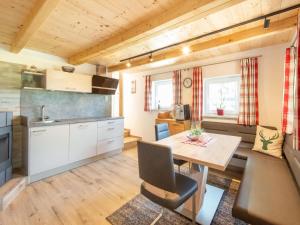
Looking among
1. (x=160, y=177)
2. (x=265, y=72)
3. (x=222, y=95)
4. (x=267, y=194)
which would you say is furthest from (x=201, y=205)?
(x=265, y=72)

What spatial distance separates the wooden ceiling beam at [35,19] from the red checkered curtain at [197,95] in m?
2.97

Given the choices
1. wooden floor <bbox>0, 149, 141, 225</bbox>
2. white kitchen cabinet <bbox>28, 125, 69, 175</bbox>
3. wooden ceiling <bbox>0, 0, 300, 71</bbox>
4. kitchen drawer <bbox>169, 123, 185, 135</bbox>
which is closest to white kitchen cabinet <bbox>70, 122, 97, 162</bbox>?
white kitchen cabinet <bbox>28, 125, 69, 175</bbox>

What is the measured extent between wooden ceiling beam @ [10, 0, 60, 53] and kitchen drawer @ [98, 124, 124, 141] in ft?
6.37

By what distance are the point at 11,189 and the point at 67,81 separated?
1923 millimetres

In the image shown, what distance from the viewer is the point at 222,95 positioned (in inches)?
141

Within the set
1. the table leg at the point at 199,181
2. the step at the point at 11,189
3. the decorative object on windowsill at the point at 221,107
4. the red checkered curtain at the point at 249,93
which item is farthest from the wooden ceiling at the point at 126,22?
the step at the point at 11,189

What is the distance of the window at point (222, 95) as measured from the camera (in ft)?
11.1

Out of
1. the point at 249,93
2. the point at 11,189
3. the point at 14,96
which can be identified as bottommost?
the point at 11,189

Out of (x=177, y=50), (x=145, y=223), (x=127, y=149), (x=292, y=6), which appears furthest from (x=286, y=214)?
(x=127, y=149)

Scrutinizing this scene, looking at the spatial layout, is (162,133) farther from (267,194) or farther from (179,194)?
(267,194)

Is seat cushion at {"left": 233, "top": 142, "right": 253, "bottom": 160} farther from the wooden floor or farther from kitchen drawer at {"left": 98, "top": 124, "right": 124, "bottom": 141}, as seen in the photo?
kitchen drawer at {"left": 98, "top": 124, "right": 124, "bottom": 141}

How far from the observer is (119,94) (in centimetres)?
532

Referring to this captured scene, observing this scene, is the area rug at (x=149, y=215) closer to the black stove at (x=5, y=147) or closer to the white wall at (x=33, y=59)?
the black stove at (x=5, y=147)

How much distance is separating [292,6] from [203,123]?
2.27 meters
